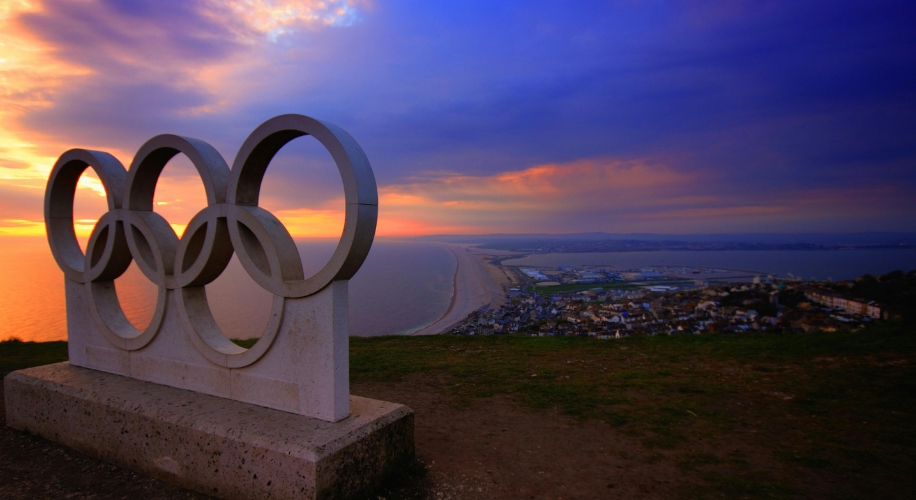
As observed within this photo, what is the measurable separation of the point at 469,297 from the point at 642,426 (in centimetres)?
1960

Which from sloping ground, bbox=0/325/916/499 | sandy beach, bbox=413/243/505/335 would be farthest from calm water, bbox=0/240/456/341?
sloping ground, bbox=0/325/916/499

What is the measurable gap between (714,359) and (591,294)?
1409 centimetres

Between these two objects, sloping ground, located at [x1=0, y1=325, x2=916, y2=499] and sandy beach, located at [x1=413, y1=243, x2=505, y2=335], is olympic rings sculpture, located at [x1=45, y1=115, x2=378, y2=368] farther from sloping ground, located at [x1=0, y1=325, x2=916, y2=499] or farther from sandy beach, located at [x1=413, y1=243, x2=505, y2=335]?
sandy beach, located at [x1=413, y1=243, x2=505, y2=335]

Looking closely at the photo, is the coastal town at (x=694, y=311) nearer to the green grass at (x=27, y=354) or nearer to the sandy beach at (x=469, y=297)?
the sandy beach at (x=469, y=297)

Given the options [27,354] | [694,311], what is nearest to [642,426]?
[694,311]

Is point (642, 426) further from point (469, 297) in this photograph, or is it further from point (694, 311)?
point (469, 297)

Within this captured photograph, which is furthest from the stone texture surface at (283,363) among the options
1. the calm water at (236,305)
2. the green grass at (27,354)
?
the calm water at (236,305)

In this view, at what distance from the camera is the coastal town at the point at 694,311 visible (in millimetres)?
12352

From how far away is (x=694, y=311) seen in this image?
14.7 meters

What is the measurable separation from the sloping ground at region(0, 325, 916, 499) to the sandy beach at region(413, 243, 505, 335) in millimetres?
7583

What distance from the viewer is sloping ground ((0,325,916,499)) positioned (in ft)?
14.7

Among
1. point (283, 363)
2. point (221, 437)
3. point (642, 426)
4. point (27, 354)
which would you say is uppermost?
point (283, 363)

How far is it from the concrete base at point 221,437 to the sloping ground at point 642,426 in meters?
0.24

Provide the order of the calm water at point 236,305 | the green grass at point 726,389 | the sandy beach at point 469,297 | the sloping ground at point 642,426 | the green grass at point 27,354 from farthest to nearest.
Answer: the sandy beach at point 469,297
the calm water at point 236,305
the green grass at point 27,354
the green grass at point 726,389
the sloping ground at point 642,426
